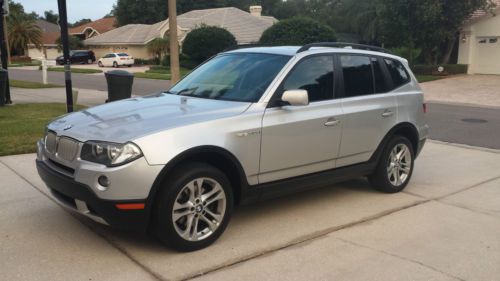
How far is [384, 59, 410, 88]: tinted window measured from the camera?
641cm

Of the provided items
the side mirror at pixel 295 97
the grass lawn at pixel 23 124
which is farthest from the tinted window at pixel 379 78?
the grass lawn at pixel 23 124

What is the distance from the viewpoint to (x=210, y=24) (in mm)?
53375

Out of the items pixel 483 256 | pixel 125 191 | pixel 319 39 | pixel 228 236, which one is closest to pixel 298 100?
pixel 228 236

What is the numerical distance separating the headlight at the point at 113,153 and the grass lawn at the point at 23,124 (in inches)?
174

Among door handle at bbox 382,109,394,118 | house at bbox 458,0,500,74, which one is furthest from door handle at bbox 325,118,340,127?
house at bbox 458,0,500,74

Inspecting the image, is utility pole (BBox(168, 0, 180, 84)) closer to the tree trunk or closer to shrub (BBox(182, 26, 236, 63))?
the tree trunk

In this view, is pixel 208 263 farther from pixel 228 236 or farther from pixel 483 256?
pixel 483 256

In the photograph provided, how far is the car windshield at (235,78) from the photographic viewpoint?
5.16 meters

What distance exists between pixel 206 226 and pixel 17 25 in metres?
72.5

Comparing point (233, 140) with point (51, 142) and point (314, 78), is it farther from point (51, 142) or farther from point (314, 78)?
point (51, 142)

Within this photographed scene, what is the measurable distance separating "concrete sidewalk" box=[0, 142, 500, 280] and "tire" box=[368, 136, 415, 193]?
0.43ft

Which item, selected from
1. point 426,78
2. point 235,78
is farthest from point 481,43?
point 235,78

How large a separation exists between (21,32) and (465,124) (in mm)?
67491

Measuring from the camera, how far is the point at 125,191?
13.2ft
